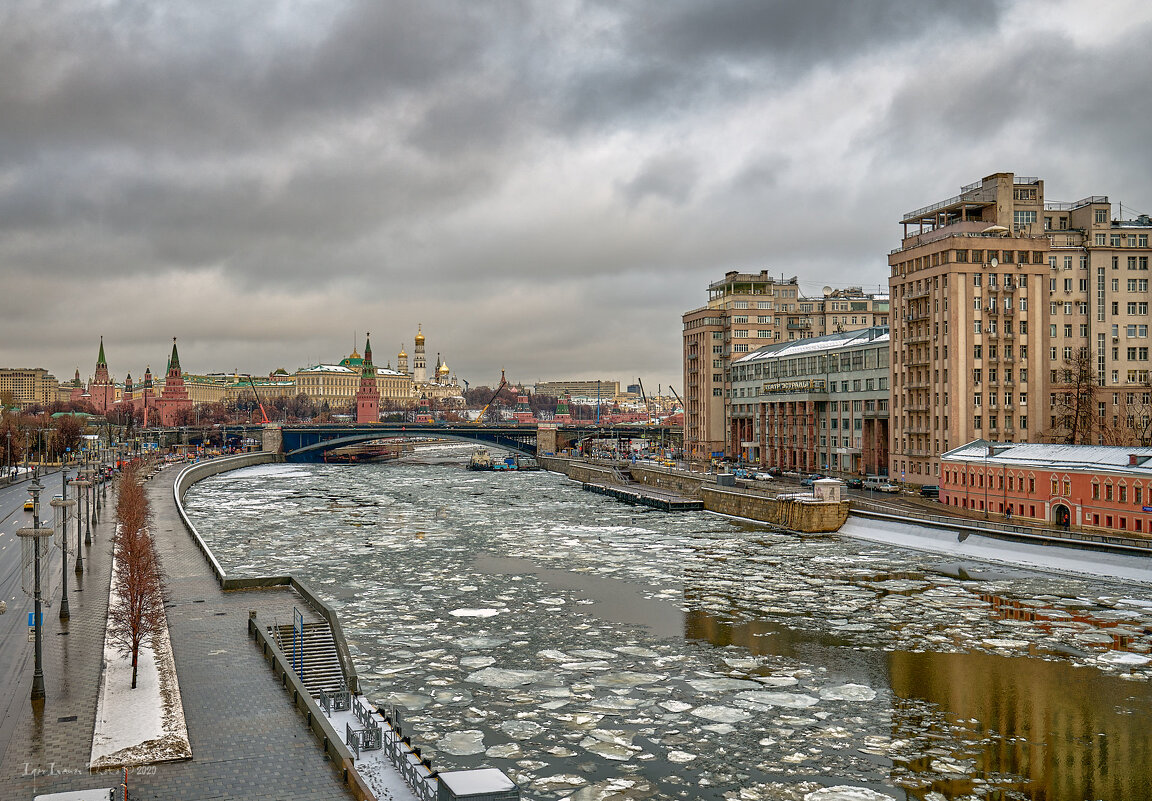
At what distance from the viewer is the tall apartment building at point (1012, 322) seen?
62.6 metres

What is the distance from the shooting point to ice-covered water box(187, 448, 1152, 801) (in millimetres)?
20203

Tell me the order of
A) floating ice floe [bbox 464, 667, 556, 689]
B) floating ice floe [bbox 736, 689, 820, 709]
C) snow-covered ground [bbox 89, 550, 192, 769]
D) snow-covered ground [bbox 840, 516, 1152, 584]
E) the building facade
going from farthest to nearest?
the building facade → snow-covered ground [bbox 840, 516, 1152, 584] → floating ice floe [bbox 464, 667, 556, 689] → floating ice floe [bbox 736, 689, 820, 709] → snow-covered ground [bbox 89, 550, 192, 769]

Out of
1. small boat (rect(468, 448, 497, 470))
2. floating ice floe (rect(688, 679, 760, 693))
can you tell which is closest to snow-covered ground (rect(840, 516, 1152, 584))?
floating ice floe (rect(688, 679, 760, 693))

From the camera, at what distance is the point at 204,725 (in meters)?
19.9

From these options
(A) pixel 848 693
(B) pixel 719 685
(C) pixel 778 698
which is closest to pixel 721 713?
(C) pixel 778 698

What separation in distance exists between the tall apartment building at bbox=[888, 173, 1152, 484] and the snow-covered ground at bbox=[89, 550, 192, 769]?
2090 inches

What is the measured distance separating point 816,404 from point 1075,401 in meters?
23.2

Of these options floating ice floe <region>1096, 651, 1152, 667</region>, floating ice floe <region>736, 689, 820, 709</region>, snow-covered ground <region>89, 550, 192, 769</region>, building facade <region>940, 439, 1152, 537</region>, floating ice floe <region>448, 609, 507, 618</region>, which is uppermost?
building facade <region>940, 439, 1152, 537</region>

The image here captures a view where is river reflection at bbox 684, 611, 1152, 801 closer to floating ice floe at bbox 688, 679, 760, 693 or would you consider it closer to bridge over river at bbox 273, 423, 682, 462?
floating ice floe at bbox 688, 679, 760, 693

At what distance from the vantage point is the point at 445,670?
27344 mm

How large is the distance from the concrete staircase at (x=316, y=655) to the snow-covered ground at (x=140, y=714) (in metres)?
3.23

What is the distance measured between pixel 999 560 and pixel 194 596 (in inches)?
1459

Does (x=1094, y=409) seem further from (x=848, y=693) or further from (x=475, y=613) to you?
(x=475, y=613)

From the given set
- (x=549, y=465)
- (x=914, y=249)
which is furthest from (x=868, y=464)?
(x=549, y=465)
